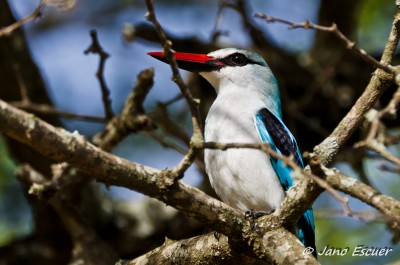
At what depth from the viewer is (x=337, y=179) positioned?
9.14ft

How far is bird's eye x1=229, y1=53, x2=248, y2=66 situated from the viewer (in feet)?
17.2

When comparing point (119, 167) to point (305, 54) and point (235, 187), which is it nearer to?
point (235, 187)

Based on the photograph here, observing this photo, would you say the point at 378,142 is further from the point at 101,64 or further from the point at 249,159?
the point at 101,64

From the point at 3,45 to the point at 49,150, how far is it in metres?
3.52

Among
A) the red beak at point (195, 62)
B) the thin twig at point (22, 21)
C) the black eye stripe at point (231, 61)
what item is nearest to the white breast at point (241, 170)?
the red beak at point (195, 62)

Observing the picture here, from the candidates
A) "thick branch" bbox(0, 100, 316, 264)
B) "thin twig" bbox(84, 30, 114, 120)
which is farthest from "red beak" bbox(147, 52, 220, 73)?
"thick branch" bbox(0, 100, 316, 264)

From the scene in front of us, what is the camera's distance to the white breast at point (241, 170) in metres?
4.18

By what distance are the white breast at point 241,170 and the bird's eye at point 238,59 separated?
91cm

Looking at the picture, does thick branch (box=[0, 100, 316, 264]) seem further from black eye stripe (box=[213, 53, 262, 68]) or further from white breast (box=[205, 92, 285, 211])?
Result: black eye stripe (box=[213, 53, 262, 68])

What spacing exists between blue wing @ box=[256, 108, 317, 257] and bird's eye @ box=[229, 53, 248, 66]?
2.57 ft

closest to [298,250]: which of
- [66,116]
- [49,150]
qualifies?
[49,150]

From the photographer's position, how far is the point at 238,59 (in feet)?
17.4

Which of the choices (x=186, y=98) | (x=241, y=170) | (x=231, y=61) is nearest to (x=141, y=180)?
(x=186, y=98)

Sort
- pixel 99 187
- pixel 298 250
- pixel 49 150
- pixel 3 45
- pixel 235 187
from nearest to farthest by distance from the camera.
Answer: pixel 49 150 < pixel 298 250 < pixel 235 187 < pixel 3 45 < pixel 99 187
